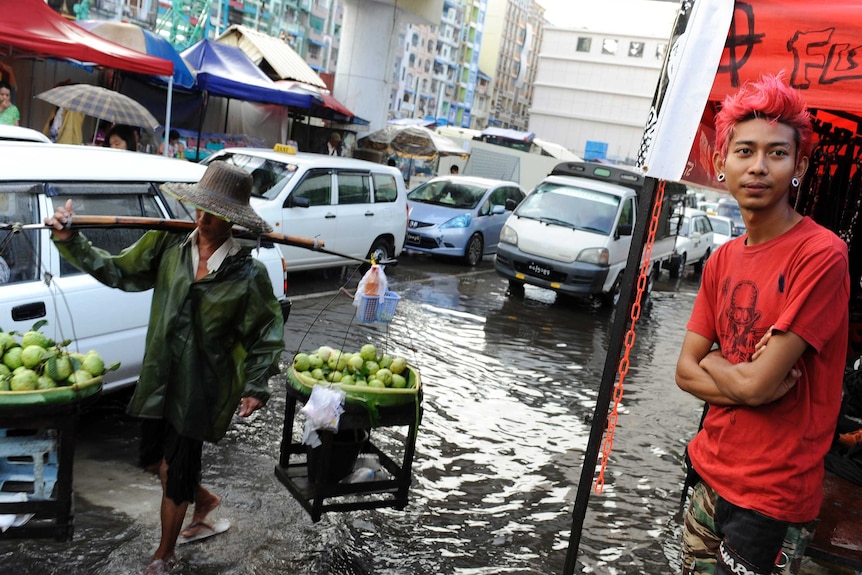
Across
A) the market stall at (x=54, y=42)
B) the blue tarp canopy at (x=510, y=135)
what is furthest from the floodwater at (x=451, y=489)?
the blue tarp canopy at (x=510, y=135)

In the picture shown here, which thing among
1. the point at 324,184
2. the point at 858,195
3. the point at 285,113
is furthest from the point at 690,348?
the point at 285,113

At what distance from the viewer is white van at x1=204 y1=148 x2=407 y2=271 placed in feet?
34.5

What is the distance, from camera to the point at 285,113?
2017 centimetres

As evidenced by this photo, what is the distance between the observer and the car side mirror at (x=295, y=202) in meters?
10.5

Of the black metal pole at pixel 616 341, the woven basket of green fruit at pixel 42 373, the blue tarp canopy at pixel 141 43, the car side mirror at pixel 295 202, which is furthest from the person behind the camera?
the blue tarp canopy at pixel 141 43

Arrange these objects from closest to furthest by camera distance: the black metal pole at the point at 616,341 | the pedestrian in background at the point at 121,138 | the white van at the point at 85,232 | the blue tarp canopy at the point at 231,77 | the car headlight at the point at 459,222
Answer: the black metal pole at the point at 616,341 → the white van at the point at 85,232 → the pedestrian in background at the point at 121,138 → the car headlight at the point at 459,222 → the blue tarp canopy at the point at 231,77

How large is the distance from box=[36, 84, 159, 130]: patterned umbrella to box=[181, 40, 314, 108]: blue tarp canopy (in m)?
3.90

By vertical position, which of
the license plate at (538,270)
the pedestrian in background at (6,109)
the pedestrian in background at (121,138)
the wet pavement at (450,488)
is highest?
the pedestrian in background at (6,109)

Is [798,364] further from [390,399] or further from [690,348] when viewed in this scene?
[390,399]

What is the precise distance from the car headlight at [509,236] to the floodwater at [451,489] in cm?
380

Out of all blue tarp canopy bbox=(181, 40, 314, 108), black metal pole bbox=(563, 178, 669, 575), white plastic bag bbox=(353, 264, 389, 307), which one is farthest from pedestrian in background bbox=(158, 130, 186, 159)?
black metal pole bbox=(563, 178, 669, 575)

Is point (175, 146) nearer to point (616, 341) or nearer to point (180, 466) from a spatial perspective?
point (180, 466)

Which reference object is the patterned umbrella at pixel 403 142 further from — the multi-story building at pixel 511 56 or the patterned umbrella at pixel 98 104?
the multi-story building at pixel 511 56


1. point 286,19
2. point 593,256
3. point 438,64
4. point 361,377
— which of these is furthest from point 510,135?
point 438,64
